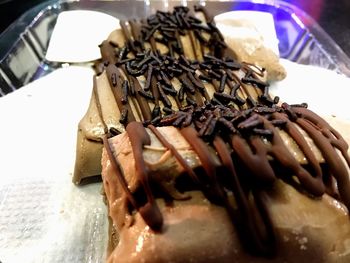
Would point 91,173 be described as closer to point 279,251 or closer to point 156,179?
point 156,179

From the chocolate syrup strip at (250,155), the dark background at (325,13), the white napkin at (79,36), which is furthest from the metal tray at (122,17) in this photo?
the chocolate syrup strip at (250,155)

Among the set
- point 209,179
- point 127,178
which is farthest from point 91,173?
point 209,179

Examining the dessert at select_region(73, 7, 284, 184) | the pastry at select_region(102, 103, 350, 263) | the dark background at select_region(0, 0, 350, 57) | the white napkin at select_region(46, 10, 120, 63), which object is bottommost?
the dark background at select_region(0, 0, 350, 57)

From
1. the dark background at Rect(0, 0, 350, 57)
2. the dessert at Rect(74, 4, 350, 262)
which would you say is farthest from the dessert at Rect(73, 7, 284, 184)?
the dark background at Rect(0, 0, 350, 57)

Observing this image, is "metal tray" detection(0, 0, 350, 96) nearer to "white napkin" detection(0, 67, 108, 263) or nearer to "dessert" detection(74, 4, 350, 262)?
"white napkin" detection(0, 67, 108, 263)

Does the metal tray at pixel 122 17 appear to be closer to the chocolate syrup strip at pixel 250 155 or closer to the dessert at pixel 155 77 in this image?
the dessert at pixel 155 77

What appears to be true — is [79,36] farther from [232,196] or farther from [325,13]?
[325,13]

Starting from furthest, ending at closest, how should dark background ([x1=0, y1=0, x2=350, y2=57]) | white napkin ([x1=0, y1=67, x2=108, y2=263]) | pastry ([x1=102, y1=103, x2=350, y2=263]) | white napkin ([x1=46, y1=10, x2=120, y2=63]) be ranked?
dark background ([x1=0, y1=0, x2=350, y2=57]) < white napkin ([x1=46, y1=10, x2=120, y2=63]) < white napkin ([x1=0, y1=67, x2=108, y2=263]) < pastry ([x1=102, y1=103, x2=350, y2=263])
